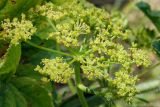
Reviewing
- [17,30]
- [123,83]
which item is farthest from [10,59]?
[123,83]

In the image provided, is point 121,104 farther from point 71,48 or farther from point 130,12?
point 130,12

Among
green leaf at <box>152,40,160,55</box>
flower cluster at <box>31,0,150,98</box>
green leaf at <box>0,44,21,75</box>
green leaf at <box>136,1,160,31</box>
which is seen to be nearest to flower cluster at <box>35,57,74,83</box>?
flower cluster at <box>31,0,150,98</box>

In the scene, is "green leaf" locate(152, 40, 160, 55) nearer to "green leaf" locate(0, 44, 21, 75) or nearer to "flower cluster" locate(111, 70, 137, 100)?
"flower cluster" locate(111, 70, 137, 100)

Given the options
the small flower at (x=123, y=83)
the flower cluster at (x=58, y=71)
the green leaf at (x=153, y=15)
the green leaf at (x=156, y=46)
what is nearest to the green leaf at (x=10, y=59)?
the flower cluster at (x=58, y=71)

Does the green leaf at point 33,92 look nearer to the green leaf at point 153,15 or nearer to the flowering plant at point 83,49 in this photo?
the flowering plant at point 83,49

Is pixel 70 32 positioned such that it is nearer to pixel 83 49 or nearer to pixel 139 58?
pixel 83 49

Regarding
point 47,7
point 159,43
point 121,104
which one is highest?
point 47,7

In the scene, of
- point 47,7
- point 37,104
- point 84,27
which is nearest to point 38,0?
point 47,7
